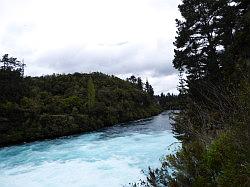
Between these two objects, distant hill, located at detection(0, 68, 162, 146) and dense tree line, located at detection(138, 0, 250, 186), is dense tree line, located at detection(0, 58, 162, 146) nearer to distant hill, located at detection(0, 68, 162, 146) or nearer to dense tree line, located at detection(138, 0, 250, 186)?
distant hill, located at detection(0, 68, 162, 146)

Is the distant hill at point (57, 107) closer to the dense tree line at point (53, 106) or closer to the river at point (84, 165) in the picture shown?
the dense tree line at point (53, 106)

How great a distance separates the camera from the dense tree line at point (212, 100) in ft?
21.5

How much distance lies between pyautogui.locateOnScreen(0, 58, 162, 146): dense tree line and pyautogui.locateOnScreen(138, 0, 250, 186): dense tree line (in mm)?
27934

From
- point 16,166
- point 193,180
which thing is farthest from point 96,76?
point 193,180

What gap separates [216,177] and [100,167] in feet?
46.5

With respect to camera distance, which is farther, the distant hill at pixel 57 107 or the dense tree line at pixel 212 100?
the distant hill at pixel 57 107

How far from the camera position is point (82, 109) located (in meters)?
56.2

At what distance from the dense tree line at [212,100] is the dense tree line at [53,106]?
2793 centimetres

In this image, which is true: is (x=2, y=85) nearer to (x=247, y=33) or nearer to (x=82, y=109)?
(x=82, y=109)

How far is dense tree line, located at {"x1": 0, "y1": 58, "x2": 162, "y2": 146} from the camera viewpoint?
43969 mm

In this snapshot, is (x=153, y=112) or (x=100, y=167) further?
(x=153, y=112)

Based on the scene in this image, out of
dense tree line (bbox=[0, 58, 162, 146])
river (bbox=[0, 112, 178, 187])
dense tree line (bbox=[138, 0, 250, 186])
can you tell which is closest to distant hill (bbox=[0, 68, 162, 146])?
dense tree line (bbox=[0, 58, 162, 146])

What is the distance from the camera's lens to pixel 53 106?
52.0 meters

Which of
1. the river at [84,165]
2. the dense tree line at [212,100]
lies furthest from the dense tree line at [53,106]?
the dense tree line at [212,100]
